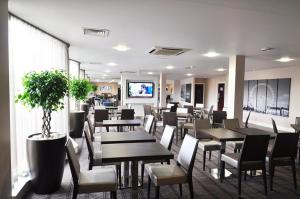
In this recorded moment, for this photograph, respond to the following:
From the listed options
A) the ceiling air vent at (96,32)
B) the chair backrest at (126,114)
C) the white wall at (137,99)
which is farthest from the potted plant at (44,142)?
the white wall at (137,99)

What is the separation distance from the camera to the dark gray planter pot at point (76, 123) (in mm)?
5812

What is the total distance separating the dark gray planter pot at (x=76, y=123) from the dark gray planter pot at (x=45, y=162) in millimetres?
3048

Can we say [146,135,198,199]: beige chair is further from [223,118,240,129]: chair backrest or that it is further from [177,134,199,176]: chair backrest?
[223,118,240,129]: chair backrest

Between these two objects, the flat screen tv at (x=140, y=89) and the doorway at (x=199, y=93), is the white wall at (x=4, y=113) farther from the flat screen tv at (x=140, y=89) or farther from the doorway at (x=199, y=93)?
the doorway at (x=199, y=93)

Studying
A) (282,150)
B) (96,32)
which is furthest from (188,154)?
(96,32)

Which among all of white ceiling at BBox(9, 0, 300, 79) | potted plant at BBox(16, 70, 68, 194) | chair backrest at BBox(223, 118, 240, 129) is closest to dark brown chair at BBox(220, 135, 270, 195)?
chair backrest at BBox(223, 118, 240, 129)

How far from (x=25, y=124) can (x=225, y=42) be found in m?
3.88

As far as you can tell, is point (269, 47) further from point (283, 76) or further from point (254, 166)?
point (283, 76)

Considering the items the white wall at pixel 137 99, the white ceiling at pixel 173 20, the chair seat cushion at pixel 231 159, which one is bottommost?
the chair seat cushion at pixel 231 159

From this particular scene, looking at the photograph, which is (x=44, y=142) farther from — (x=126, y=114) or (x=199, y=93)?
(x=199, y=93)

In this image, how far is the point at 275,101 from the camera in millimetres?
8359

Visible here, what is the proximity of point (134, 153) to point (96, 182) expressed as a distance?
0.49 meters

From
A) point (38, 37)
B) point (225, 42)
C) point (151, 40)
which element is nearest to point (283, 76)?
point (225, 42)

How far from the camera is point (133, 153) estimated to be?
7.49 ft
